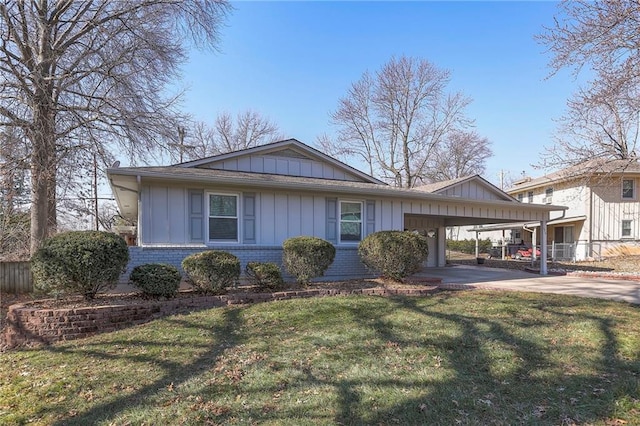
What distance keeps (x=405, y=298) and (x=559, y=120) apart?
31.0 feet

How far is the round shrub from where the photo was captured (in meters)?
9.72

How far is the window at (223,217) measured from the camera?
9.51 m

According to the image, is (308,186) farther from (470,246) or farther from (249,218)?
(470,246)

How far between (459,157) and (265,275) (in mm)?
31541

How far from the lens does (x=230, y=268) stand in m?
8.14

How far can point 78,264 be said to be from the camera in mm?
6762

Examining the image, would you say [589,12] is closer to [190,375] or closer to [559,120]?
[559,120]

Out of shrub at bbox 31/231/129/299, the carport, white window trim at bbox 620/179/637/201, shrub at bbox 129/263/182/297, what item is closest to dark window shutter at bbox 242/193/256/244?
shrub at bbox 129/263/182/297

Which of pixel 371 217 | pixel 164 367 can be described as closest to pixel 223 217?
pixel 371 217

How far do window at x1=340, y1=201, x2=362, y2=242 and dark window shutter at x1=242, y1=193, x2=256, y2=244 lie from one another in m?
2.69

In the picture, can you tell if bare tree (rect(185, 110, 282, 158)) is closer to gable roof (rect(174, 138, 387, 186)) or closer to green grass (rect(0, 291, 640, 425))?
gable roof (rect(174, 138, 387, 186))

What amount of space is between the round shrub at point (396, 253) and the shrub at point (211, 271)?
3713mm

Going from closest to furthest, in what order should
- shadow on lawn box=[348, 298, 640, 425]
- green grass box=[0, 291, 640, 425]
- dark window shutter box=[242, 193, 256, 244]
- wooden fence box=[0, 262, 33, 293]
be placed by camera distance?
shadow on lawn box=[348, 298, 640, 425] < green grass box=[0, 291, 640, 425] < wooden fence box=[0, 262, 33, 293] < dark window shutter box=[242, 193, 256, 244]

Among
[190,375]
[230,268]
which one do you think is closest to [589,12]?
[230,268]
